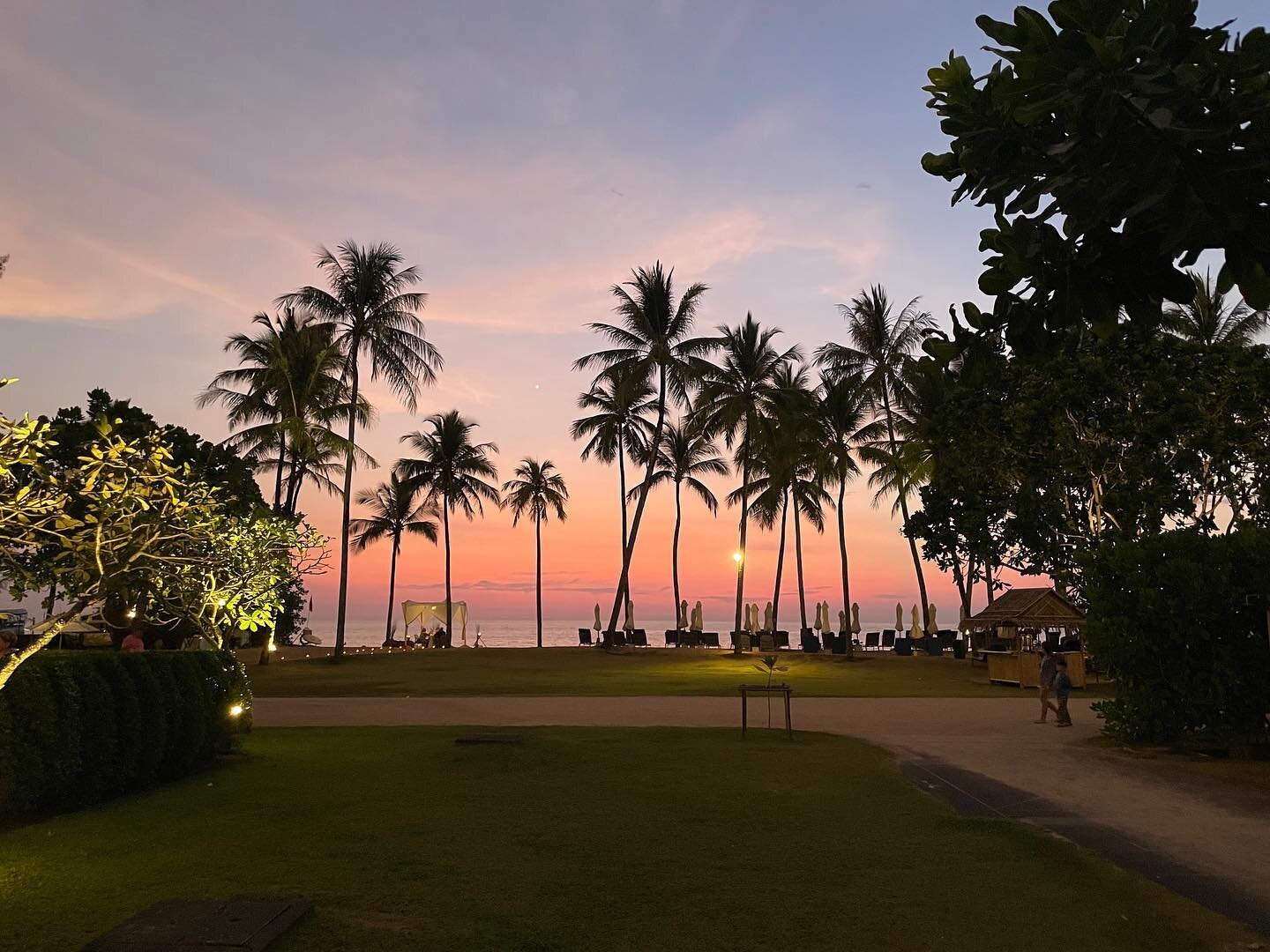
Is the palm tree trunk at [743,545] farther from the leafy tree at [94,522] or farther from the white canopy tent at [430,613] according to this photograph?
the leafy tree at [94,522]

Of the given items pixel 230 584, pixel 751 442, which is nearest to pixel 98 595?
pixel 230 584

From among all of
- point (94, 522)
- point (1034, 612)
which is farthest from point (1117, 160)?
point (1034, 612)

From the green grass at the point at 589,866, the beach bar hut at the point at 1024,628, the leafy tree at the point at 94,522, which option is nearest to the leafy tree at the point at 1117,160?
the green grass at the point at 589,866

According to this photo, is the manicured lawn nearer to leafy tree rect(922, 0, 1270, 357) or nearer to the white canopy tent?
the white canopy tent

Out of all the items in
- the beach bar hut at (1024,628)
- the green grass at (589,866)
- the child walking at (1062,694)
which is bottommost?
the green grass at (589,866)

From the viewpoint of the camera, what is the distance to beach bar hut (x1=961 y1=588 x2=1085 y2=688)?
88.0 ft

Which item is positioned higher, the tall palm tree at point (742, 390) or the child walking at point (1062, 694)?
the tall palm tree at point (742, 390)

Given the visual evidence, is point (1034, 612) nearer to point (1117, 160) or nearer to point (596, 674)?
point (596, 674)

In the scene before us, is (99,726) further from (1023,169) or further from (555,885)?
(1023,169)

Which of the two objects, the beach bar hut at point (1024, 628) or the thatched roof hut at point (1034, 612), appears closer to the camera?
the beach bar hut at point (1024, 628)

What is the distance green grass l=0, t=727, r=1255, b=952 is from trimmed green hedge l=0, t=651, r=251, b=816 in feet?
1.21

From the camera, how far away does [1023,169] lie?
3162mm

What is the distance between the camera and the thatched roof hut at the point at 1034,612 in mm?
29391

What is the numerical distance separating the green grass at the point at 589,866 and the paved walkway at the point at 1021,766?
1.93 feet
